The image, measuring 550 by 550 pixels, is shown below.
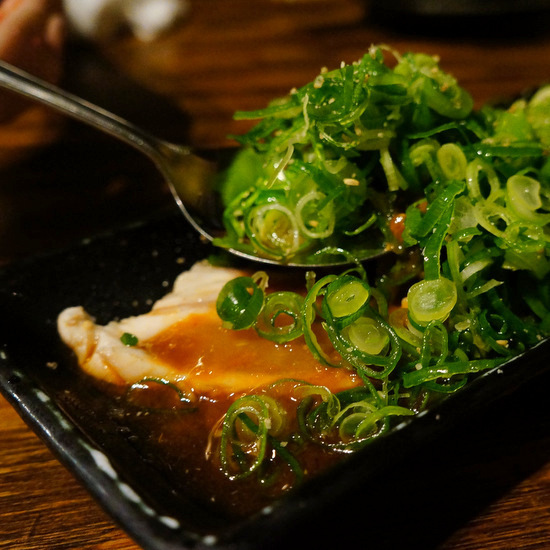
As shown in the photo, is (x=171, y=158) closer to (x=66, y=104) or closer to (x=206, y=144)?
(x=66, y=104)

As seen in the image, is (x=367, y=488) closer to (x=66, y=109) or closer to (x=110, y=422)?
(x=110, y=422)

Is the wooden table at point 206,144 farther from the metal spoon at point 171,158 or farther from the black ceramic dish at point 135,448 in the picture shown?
the metal spoon at point 171,158

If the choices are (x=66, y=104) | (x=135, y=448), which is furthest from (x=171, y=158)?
(x=135, y=448)

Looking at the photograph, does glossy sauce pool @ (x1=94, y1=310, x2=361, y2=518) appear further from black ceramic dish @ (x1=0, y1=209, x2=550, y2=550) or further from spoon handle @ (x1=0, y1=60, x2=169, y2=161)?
spoon handle @ (x1=0, y1=60, x2=169, y2=161)

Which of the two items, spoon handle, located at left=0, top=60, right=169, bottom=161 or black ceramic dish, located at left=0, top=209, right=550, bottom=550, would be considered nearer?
black ceramic dish, located at left=0, top=209, right=550, bottom=550

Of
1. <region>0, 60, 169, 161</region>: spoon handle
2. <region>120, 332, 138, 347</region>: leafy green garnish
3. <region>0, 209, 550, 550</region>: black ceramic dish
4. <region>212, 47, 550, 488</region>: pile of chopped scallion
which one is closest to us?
<region>0, 209, 550, 550</region>: black ceramic dish

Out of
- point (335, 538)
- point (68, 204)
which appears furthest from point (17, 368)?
point (68, 204)

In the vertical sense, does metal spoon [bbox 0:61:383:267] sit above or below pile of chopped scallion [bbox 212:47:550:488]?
above

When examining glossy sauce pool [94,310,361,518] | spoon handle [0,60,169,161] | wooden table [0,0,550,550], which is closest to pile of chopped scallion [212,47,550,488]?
glossy sauce pool [94,310,361,518]
